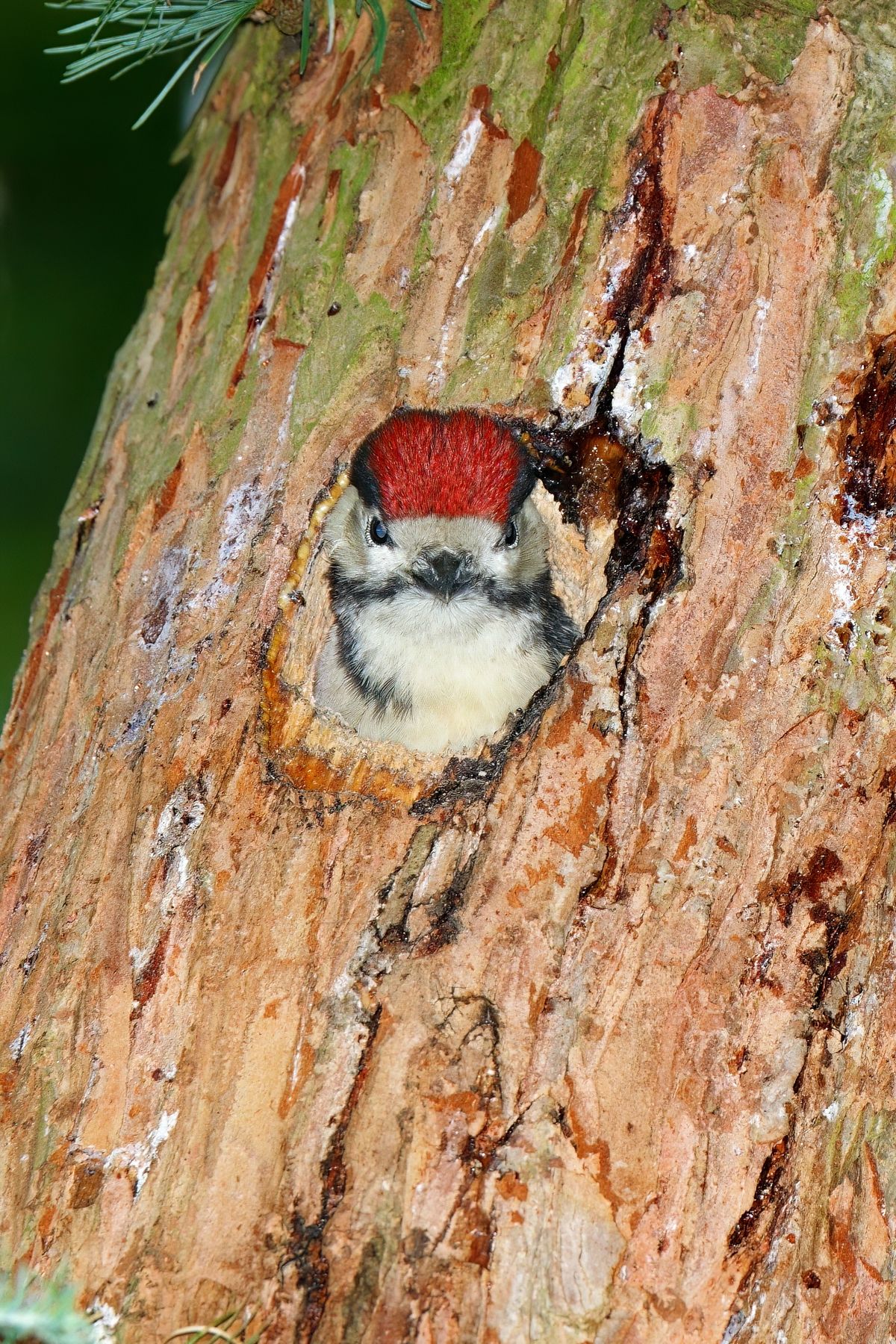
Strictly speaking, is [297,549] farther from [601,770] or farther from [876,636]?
[876,636]

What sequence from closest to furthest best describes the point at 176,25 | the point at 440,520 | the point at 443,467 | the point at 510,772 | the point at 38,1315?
the point at 38,1315, the point at 510,772, the point at 176,25, the point at 443,467, the point at 440,520

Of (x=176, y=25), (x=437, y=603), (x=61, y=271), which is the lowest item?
(x=437, y=603)

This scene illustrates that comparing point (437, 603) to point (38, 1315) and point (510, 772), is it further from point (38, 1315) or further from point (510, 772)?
point (38, 1315)

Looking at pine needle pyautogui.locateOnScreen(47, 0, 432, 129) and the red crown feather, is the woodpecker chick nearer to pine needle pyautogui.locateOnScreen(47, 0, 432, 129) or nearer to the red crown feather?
the red crown feather

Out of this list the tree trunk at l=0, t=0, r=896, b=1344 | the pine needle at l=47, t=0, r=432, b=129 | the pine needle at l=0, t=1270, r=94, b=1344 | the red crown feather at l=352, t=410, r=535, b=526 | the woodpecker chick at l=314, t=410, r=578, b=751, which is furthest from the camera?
the woodpecker chick at l=314, t=410, r=578, b=751

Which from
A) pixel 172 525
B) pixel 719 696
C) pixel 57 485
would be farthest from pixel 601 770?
pixel 57 485

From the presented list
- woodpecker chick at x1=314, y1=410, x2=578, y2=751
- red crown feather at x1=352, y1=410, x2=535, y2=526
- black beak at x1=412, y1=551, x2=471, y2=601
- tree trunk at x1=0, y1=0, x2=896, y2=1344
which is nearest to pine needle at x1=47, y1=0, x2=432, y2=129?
tree trunk at x1=0, y1=0, x2=896, y2=1344

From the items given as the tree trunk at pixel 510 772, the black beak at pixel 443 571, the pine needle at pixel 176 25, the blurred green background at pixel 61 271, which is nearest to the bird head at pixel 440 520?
the black beak at pixel 443 571

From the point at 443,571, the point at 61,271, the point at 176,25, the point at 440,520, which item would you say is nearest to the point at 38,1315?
the point at 443,571
